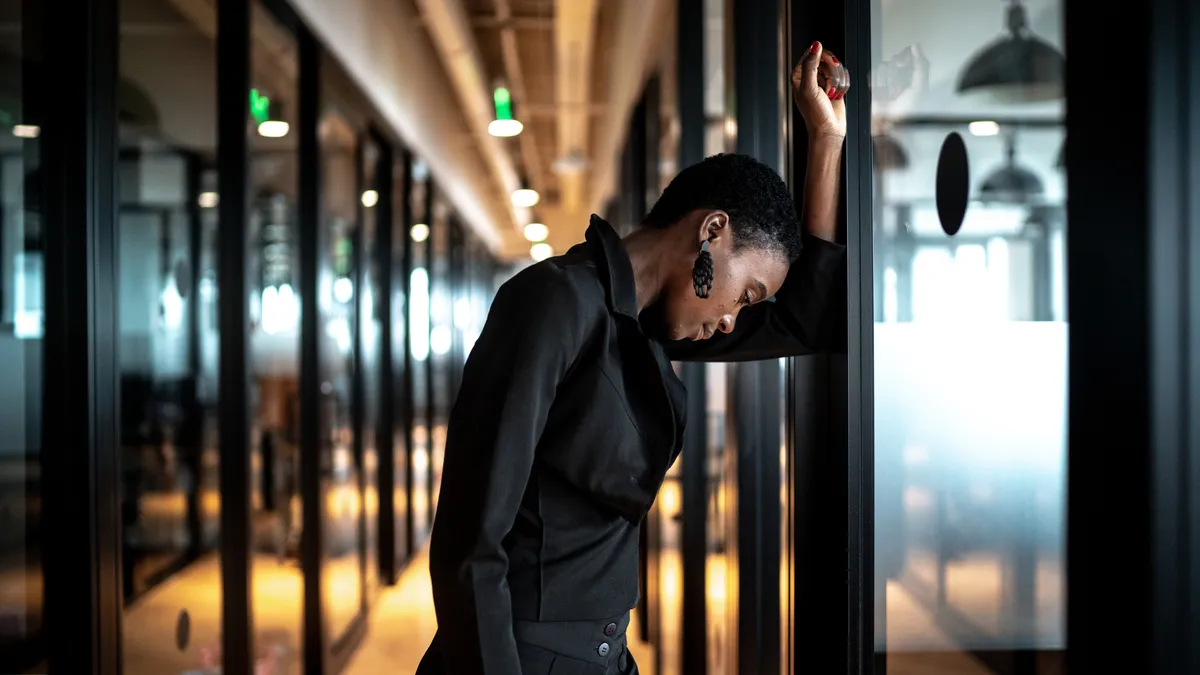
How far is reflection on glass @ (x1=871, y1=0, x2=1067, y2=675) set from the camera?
1.06 m

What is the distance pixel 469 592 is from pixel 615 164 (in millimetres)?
8597

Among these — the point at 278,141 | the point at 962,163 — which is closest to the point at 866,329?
the point at 962,163

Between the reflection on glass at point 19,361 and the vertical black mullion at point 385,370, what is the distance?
13.9 feet

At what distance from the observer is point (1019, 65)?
1102 millimetres

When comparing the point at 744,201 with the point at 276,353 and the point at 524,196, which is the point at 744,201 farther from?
the point at 524,196

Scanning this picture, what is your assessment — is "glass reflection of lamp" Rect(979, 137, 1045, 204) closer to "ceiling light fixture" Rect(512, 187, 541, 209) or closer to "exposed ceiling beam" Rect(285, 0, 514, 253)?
"exposed ceiling beam" Rect(285, 0, 514, 253)

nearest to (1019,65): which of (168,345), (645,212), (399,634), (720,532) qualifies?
(720,532)

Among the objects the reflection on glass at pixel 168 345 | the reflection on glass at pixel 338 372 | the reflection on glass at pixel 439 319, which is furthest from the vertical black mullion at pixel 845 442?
the reflection on glass at pixel 439 319

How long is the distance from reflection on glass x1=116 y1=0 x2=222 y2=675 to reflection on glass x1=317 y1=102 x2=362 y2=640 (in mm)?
915

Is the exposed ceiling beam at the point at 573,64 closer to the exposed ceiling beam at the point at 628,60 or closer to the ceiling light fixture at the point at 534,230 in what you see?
the exposed ceiling beam at the point at 628,60

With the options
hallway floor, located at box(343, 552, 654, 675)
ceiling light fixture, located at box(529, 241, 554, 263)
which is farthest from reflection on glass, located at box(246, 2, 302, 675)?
ceiling light fixture, located at box(529, 241, 554, 263)

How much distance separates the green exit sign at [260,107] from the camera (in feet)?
13.1

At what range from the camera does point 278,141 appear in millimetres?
4379

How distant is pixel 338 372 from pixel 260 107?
1752mm
